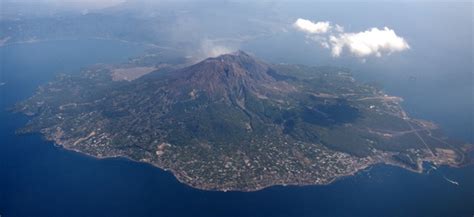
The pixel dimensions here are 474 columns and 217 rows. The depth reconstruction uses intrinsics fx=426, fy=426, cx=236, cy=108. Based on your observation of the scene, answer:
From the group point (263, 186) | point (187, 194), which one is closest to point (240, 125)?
point (263, 186)

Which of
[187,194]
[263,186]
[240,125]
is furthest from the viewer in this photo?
[240,125]

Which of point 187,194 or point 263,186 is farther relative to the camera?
point 263,186

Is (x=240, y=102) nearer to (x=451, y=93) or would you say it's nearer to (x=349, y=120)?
(x=349, y=120)

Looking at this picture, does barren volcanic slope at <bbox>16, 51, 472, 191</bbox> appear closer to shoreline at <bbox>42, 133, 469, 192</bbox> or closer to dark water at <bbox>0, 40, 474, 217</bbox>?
shoreline at <bbox>42, 133, 469, 192</bbox>

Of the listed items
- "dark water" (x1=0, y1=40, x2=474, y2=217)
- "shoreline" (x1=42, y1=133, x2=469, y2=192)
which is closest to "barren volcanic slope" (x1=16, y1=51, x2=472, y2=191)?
"shoreline" (x1=42, y1=133, x2=469, y2=192)

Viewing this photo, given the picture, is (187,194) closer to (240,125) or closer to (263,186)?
(263,186)

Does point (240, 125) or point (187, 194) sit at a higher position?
point (240, 125)
